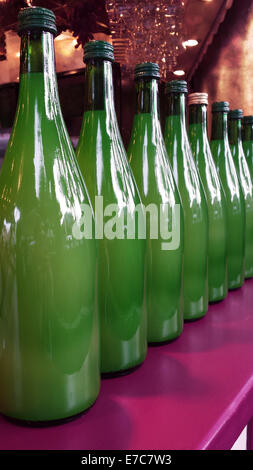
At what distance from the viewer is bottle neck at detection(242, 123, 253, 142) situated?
105cm

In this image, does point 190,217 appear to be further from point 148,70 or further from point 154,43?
point 154,43

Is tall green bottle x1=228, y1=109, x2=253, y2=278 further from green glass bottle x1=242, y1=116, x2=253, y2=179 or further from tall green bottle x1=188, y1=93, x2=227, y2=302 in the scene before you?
tall green bottle x1=188, y1=93, x2=227, y2=302

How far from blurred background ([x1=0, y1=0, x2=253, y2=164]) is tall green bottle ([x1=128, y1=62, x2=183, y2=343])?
3.40 feet

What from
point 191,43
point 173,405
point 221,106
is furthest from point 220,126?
point 191,43

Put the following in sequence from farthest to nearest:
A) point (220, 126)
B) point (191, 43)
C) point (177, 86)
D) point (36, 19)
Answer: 1. point (191, 43)
2. point (220, 126)
3. point (177, 86)
4. point (36, 19)

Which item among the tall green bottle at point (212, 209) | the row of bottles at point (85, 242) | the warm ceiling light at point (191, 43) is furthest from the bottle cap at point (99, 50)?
the warm ceiling light at point (191, 43)

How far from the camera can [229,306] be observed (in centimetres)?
75

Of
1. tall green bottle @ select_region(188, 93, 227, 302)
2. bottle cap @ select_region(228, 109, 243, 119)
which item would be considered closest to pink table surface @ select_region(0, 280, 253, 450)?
tall green bottle @ select_region(188, 93, 227, 302)

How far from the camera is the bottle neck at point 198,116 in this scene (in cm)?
73

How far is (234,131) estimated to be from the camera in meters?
0.94

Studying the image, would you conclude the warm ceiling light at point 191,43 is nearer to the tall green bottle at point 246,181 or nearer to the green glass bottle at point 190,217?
the tall green bottle at point 246,181

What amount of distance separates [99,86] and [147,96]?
0.35ft
